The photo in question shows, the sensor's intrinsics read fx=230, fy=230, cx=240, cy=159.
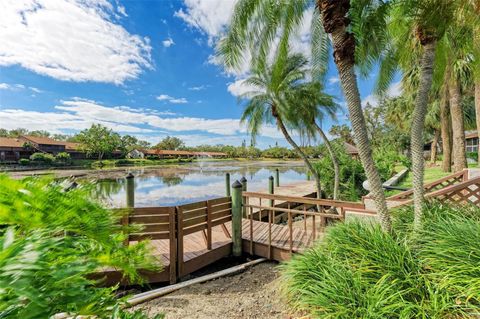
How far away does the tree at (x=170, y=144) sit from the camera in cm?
7425

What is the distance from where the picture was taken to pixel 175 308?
10.4ft

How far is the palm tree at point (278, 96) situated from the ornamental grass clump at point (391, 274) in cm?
670

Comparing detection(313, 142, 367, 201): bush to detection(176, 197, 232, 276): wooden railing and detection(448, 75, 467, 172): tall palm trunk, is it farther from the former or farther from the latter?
detection(176, 197, 232, 276): wooden railing

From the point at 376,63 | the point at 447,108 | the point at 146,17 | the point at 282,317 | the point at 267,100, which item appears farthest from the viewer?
the point at 447,108

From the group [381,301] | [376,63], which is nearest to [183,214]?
[381,301]

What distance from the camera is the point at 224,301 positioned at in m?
3.31

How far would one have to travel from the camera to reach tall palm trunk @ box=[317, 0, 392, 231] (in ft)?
10.3

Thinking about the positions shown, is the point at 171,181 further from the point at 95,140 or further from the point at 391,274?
the point at 95,140

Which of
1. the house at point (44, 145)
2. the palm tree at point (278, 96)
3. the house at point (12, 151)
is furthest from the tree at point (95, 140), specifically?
the palm tree at point (278, 96)

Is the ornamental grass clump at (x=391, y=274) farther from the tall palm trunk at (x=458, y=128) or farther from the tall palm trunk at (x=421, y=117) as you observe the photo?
the tall palm trunk at (x=458, y=128)

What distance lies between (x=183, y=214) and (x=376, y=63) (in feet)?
17.7

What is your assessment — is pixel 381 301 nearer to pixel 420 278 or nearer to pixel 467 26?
pixel 420 278

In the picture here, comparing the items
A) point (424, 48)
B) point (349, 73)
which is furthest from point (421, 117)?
point (349, 73)

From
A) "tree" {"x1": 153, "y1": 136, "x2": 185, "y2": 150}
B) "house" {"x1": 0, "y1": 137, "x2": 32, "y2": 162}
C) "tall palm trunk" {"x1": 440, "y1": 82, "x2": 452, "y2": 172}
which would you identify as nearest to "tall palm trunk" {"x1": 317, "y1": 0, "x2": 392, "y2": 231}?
"tall palm trunk" {"x1": 440, "y1": 82, "x2": 452, "y2": 172}
